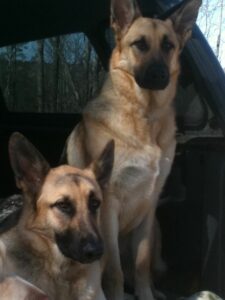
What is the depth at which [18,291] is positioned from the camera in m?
2.47

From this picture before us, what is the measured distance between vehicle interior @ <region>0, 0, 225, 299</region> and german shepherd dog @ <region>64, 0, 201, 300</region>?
0.31ft

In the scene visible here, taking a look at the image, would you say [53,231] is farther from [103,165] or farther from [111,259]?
[111,259]

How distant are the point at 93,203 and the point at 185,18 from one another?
115 cm

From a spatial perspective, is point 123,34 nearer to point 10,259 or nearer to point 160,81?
point 160,81

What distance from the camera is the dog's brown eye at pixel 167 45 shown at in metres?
3.67

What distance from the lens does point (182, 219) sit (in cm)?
363

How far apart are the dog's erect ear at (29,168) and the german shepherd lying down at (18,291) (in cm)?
56

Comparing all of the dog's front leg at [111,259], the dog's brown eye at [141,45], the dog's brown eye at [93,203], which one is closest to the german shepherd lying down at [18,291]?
the dog's brown eye at [93,203]

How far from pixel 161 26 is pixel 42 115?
4.63 ft

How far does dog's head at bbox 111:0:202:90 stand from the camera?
361cm

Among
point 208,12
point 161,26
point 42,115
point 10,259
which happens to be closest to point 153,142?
point 161,26

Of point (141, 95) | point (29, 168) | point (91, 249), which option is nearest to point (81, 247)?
point (91, 249)

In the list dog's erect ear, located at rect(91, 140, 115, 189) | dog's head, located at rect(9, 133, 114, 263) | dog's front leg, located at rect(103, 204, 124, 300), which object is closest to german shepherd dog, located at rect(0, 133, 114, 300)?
dog's head, located at rect(9, 133, 114, 263)

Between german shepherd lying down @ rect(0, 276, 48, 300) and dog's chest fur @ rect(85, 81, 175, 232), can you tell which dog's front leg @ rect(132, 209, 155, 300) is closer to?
Result: dog's chest fur @ rect(85, 81, 175, 232)
